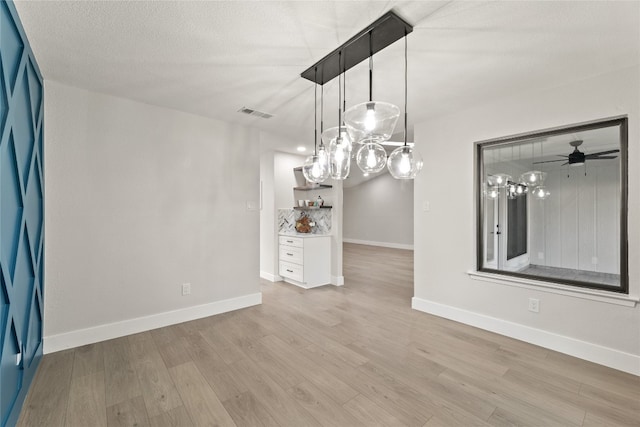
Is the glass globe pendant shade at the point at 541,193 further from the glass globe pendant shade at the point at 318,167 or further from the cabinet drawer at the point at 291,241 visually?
the cabinet drawer at the point at 291,241

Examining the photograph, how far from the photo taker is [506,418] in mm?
1675

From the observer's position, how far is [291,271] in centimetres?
470

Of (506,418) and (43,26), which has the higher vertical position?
(43,26)

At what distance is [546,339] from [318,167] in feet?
8.38

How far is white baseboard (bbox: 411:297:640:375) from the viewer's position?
218 cm

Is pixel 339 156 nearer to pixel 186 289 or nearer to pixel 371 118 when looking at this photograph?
pixel 371 118

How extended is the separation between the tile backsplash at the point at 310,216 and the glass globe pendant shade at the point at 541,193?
2.98 metres

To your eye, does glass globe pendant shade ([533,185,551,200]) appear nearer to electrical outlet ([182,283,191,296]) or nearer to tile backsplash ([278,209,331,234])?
tile backsplash ([278,209,331,234])

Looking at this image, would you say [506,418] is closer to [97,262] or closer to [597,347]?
[597,347]

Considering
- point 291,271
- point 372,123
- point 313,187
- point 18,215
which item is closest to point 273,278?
point 291,271

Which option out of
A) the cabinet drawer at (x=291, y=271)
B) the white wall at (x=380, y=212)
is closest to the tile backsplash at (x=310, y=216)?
the cabinet drawer at (x=291, y=271)

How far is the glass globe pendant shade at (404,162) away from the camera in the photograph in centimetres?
187

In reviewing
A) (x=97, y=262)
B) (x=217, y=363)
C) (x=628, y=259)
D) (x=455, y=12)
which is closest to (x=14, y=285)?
(x=97, y=262)

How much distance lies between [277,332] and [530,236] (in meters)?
2.75
